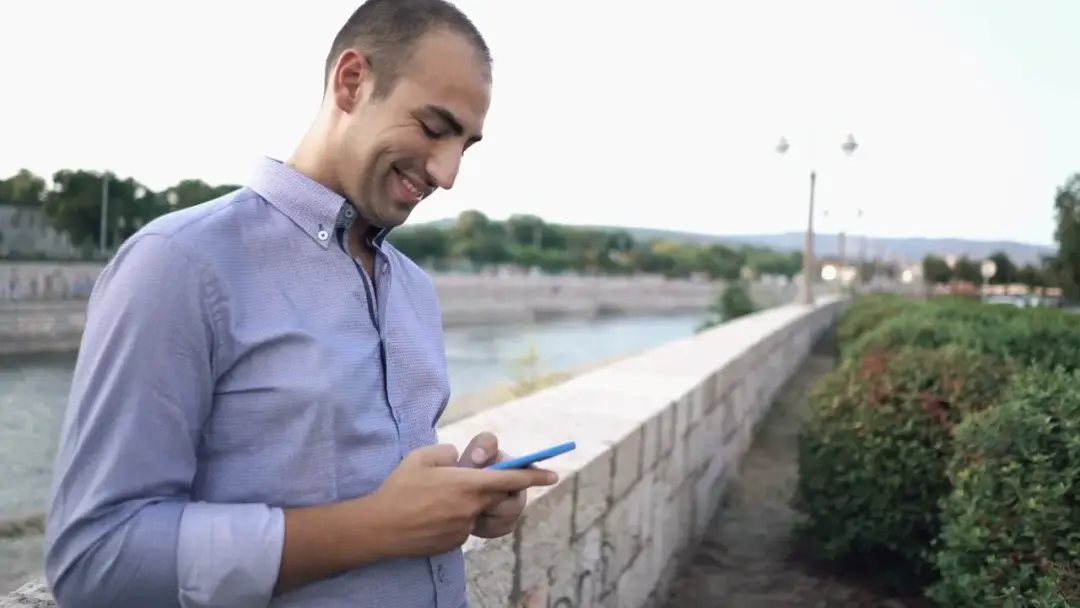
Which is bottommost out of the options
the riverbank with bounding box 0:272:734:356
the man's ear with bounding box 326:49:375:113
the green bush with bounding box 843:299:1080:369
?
the riverbank with bounding box 0:272:734:356

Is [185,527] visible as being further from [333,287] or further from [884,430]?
[884,430]

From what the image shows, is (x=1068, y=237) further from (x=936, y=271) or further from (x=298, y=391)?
(x=936, y=271)

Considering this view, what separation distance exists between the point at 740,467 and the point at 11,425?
5434mm

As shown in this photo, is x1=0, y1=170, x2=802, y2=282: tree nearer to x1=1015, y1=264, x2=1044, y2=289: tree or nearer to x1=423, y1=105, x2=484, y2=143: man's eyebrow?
x1=423, y1=105, x2=484, y2=143: man's eyebrow

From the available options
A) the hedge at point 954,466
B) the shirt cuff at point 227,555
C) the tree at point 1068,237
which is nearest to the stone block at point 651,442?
the hedge at point 954,466

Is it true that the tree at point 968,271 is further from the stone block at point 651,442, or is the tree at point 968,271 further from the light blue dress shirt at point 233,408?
the light blue dress shirt at point 233,408

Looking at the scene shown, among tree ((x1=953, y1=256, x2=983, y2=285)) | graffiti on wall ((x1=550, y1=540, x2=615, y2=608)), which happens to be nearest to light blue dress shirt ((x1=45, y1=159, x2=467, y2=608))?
graffiti on wall ((x1=550, y1=540, x2=615, y2=608))

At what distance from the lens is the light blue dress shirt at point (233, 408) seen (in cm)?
100

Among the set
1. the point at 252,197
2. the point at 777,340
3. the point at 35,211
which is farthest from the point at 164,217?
the point at 777,340

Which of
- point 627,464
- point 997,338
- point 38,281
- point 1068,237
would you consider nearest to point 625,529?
point 627,464

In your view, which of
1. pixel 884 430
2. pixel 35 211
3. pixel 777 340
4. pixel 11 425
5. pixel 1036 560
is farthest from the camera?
pixel 777 340

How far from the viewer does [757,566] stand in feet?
16.0

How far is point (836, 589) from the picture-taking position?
452 cm

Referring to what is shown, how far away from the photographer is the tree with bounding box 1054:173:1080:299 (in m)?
37.3
